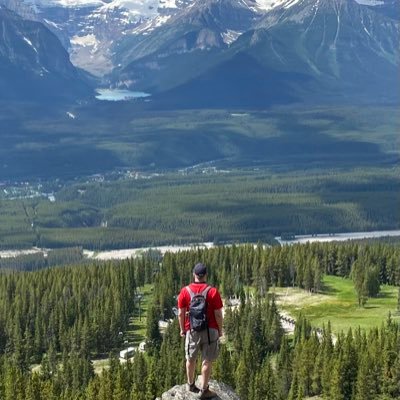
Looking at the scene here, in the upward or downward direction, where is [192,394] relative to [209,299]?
downward

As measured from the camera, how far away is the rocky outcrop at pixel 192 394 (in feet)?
195

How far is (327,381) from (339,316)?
45.9 metres

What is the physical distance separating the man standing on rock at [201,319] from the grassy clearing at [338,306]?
10033cm

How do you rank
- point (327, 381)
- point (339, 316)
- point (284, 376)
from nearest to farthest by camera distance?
1. point (327, 381)
2. point (284, 376)
3. point (339, 316)

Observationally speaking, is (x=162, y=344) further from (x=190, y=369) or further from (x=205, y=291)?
(x=205, y=291)

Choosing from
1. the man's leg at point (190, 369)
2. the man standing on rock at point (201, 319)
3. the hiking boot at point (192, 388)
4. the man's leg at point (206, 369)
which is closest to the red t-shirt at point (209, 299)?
the man standing on rock at point (201, 319)

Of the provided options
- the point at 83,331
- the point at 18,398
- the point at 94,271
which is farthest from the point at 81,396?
the point at 94,271

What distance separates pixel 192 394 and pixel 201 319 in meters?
5.01

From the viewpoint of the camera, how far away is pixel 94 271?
196125mm

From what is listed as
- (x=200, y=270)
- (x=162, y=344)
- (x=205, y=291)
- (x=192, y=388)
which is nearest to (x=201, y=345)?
(x=192, y=388)

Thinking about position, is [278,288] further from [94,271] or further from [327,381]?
[327,381]

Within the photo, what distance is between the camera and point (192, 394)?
Result: 59.5m

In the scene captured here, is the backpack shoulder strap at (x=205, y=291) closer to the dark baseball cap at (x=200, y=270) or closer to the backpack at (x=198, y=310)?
the backpack at (x=198, y=310)

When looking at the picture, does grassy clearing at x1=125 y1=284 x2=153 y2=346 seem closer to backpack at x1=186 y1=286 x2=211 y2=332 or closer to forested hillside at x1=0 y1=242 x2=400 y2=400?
forested hillside at x1=0 y1=242 x2=400 y2=400
